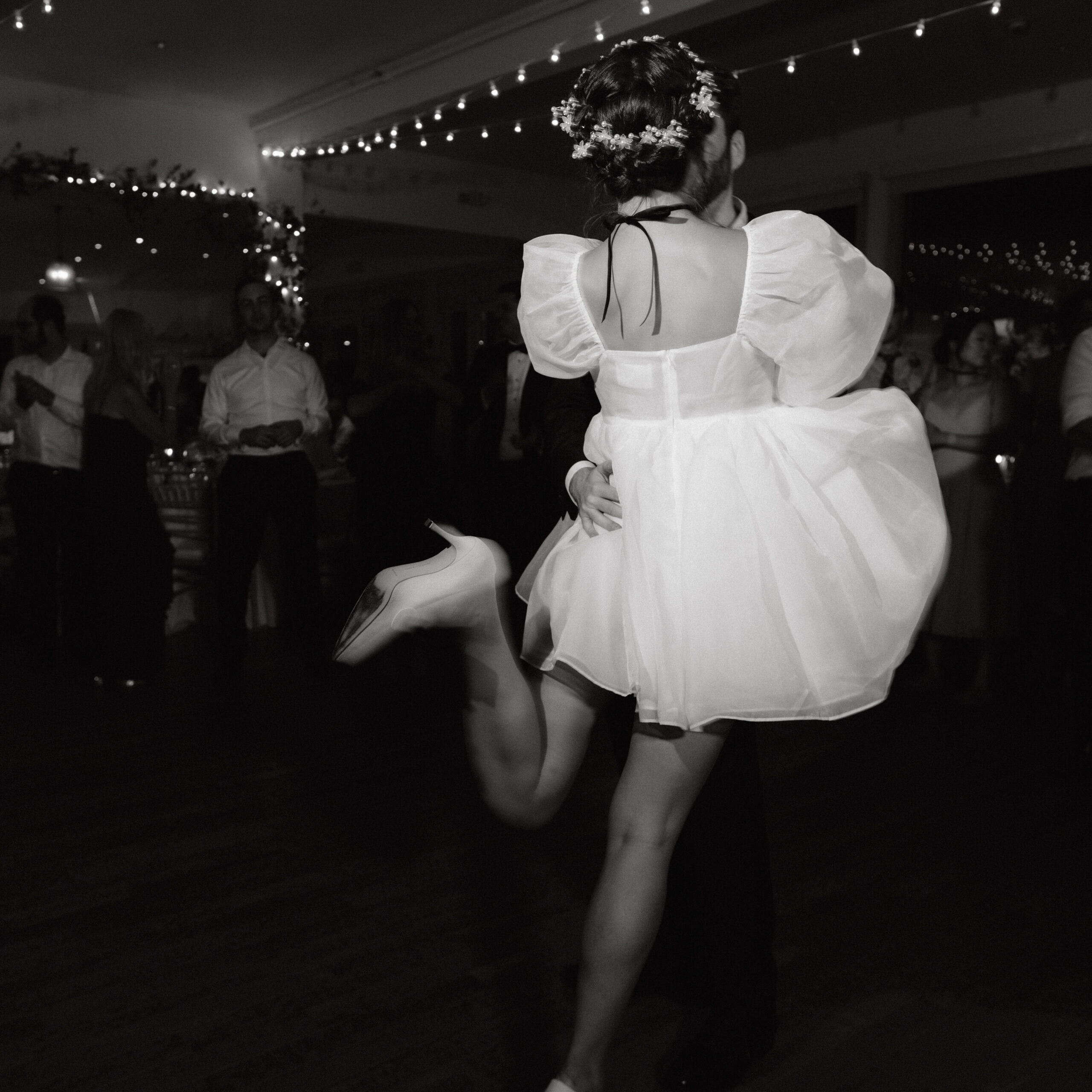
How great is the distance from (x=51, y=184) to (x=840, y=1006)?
5967mm

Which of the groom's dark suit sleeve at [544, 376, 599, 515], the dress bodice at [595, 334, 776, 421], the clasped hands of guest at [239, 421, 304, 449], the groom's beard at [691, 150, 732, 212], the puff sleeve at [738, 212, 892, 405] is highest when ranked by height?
the groom's beard at [691, 150, 732, 212]

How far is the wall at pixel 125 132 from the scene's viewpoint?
6188 millimetres

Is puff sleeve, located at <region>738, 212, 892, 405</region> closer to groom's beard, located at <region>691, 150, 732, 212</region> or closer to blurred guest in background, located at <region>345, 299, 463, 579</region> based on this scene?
groom's beard, located at <region>691, 150, 732, 212</region>

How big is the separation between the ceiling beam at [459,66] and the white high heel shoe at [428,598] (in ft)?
12.1

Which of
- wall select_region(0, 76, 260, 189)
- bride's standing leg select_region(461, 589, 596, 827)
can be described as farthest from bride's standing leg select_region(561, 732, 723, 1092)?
wall select_region(0, 76, 260, 189)

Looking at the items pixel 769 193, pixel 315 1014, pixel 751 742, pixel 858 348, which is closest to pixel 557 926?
pixel 315 1014

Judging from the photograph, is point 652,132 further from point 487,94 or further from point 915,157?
point 915,157

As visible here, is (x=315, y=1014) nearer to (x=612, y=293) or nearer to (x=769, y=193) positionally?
(x=612, y=293)

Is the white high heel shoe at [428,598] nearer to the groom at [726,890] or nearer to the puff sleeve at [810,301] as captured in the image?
the groom at [726,890]

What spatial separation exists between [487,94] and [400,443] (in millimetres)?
2409

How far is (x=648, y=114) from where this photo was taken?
1338mm

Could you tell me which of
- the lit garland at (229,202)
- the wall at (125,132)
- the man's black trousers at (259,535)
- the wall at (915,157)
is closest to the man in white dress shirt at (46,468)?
the man's black trousers at (259,535)

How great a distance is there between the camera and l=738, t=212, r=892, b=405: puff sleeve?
1.30 meters

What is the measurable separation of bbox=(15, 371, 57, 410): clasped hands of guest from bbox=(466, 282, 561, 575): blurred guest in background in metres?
1.67
